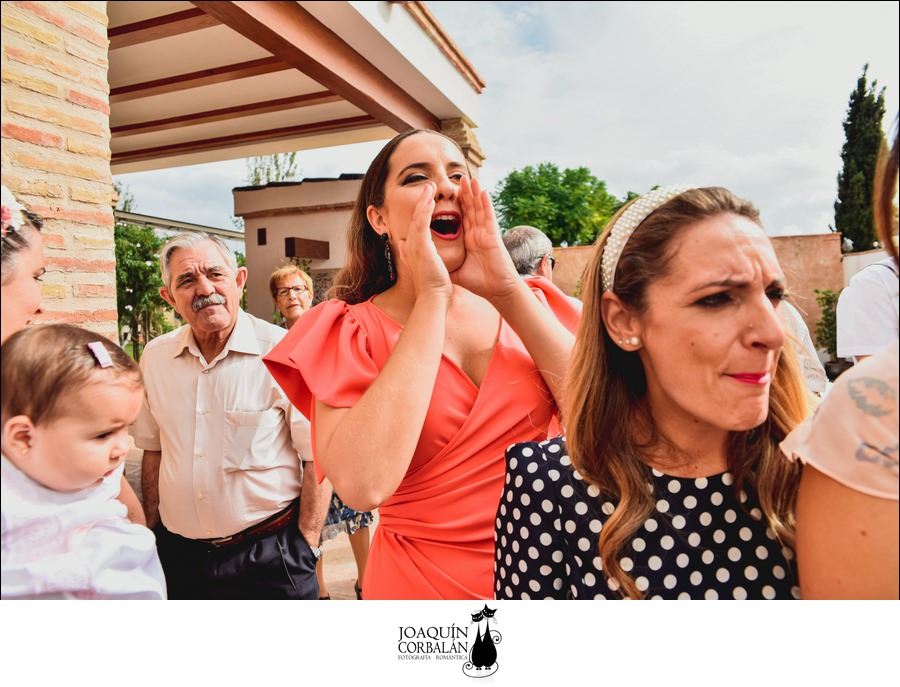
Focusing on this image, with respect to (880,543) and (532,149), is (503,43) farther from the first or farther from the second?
(880,543)

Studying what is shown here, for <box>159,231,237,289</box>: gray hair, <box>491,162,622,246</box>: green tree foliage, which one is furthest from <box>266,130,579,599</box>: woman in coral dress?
<box>159,231,237,289</box>: gray hair

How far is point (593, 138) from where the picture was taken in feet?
3.60

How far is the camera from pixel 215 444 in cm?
121

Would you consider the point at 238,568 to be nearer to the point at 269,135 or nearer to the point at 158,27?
the point at 269,135

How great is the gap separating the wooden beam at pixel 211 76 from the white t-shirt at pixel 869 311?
Answer: 1.21m

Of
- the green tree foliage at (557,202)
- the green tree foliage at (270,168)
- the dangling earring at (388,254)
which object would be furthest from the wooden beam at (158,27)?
the green tree foliage at (557,202)

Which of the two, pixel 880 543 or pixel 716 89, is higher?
pixel 716 89

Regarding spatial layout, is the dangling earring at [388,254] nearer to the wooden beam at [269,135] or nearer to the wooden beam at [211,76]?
the wooden beam at [269,135]

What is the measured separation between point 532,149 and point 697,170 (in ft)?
1.01

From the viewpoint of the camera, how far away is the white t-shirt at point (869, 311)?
34.8 inches

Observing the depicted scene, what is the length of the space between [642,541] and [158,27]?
126cm

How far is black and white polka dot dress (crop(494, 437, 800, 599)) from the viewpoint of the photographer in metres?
0.85
